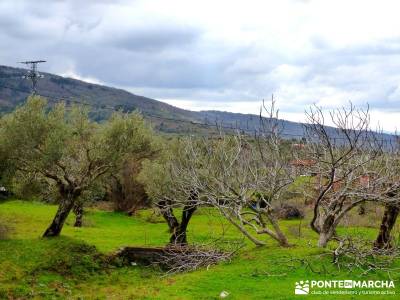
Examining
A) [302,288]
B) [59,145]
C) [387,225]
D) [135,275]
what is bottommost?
[135,275]

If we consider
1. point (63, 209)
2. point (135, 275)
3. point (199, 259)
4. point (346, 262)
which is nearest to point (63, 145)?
point (63, 209)

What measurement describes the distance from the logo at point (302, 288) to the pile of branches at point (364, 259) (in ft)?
7.79

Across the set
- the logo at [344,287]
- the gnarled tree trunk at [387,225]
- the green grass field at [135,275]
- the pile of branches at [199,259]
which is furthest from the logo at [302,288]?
the gnarled tree trunk at [387,225]

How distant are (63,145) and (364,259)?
1808cm

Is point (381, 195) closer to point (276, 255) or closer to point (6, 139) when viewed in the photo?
point (276, 255)

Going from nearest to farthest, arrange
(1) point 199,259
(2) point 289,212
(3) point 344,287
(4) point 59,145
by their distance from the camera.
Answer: (3) point 344,287 < (1) point 199,259 < (4) point 59,145 < (2) point 289,212

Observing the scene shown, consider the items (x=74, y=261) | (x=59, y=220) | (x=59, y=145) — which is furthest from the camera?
(x=59, y=220)

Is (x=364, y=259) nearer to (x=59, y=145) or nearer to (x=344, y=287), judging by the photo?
(x=344, y=287)

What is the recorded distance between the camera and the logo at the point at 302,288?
20125mm

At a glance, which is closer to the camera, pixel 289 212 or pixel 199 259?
pixel 199 259

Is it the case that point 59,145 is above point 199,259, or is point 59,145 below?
above

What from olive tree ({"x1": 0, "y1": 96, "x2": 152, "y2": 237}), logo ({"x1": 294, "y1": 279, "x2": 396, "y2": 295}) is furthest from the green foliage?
logo ({"x1": 294, "y1": 279, "x2": 396, "y2": 295})

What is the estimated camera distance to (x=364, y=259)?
23250 mm

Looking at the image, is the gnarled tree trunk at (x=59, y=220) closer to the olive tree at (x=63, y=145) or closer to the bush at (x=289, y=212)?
the olive tree at (x=63, y=145)
